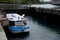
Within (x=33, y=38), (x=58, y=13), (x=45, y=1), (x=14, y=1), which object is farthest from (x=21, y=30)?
(x=45, y=1)

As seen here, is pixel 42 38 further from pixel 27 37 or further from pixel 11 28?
pixel 11 28

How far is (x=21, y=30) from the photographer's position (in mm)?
29875

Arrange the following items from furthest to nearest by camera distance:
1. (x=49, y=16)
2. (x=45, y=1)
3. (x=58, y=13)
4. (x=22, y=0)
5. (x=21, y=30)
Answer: (x=45, y=1) → (x=22, y=0) → (x=49, y=16) → (x=58, y=13) → (x=21, y=30)

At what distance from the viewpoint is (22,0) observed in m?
110

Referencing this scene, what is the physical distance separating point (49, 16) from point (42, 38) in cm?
2686

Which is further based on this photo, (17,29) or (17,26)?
(17,26)

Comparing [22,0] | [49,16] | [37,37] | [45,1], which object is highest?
[37,37]

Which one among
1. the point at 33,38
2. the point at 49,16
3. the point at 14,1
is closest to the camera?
the point at 33,38

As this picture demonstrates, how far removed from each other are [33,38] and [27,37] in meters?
1.20

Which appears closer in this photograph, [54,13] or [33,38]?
[33,38]

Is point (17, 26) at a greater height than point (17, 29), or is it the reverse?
point (17, 26)

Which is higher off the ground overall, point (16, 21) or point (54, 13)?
point (16, 21)

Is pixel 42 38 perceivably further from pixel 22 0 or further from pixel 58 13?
pixel 22 0

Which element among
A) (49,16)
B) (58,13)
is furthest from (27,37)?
(49,16)
